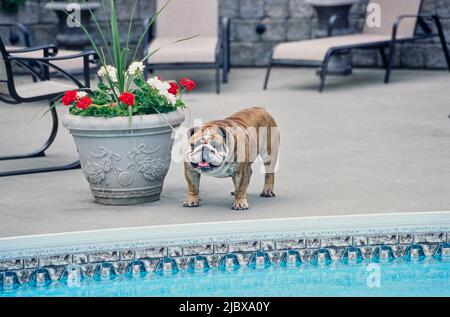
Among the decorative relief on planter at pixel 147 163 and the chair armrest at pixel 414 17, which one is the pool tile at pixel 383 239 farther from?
the chair armrest at pixel 414 17

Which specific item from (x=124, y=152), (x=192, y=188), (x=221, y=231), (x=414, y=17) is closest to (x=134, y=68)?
(x=124, y=152)

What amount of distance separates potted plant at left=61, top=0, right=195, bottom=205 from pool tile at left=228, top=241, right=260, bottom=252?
0.81m

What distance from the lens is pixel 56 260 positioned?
13.9 ft

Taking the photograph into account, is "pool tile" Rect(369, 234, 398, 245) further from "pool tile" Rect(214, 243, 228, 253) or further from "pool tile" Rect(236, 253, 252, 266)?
"pool tile" Rect(214, 243, 228, 253)

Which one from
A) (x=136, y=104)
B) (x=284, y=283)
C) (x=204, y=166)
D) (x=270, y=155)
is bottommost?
(x=284, y=283)

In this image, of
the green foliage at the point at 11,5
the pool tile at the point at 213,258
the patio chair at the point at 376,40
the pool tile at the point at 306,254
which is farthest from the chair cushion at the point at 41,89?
the green foliage at the point at 11,5

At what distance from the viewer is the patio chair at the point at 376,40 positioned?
30.5 feet

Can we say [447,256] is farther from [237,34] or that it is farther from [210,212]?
[237,34]

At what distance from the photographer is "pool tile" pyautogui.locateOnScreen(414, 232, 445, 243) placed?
14.9 ft

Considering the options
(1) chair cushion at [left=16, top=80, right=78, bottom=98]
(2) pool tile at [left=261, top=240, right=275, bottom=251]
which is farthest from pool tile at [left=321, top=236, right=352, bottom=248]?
(1) chair cushion at [left=16, top=80, right=78, bottom=98]

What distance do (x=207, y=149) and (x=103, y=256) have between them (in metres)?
0.71

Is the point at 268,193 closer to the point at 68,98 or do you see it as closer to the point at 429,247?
the point at 429,247

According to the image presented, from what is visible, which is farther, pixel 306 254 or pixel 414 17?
pixel 414 17

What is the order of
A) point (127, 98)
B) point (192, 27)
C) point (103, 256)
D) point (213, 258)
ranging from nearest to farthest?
point (103, 256), point (213, 258), point (127, 98), point (192, 27)
